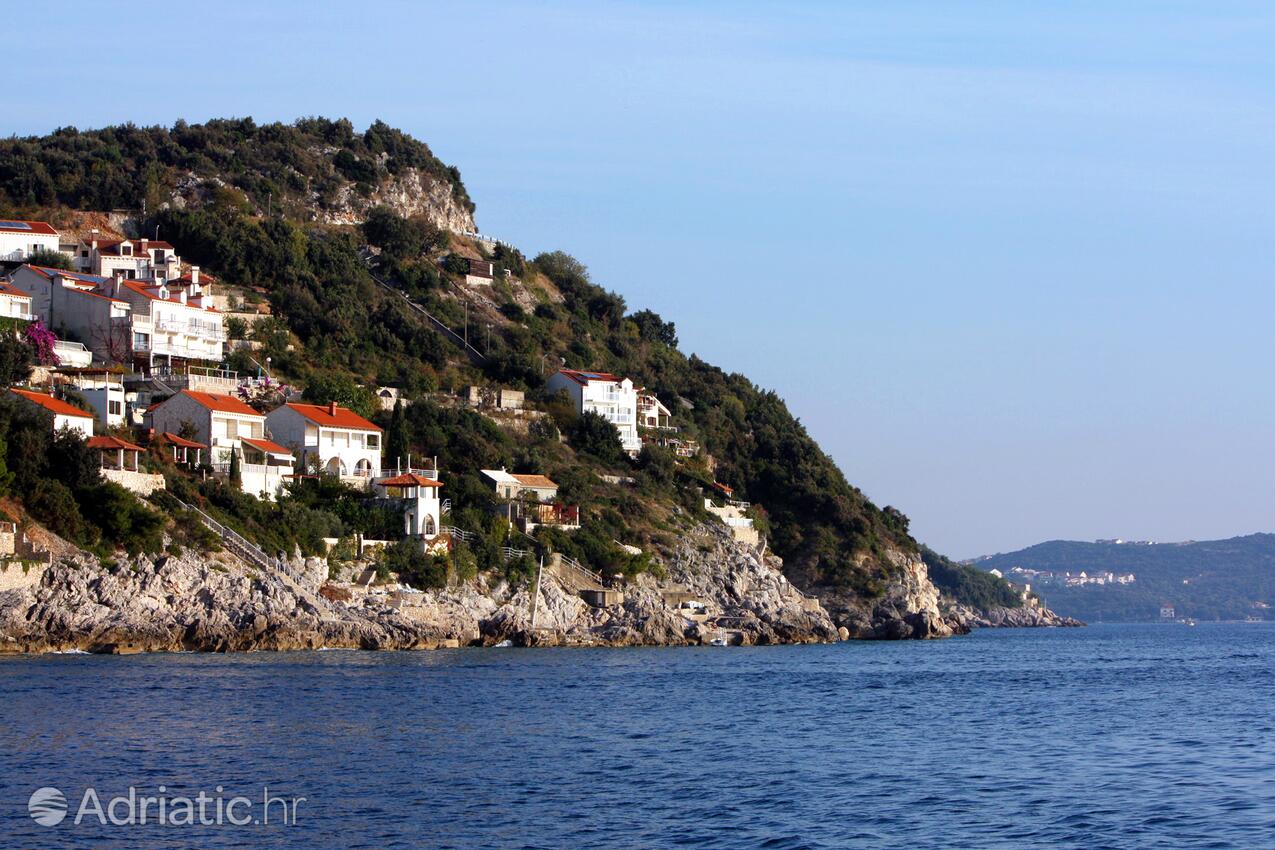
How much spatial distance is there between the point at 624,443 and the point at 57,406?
34.5 m

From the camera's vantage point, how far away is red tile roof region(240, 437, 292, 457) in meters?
64.3

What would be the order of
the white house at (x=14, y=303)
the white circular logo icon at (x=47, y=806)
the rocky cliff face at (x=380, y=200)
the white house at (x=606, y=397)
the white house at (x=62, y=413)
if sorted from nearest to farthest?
the white circular logo icon at (x=47, y=806) < the white house at (x=62, y=413) < the white house at (x=14, y=303) < the white house at (x=606, y=397) < the rocky cliff face at (x=380, y=200)

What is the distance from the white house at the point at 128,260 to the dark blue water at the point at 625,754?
38.4m

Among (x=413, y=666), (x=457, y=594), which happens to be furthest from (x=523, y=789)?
→ (x=457, y=594)

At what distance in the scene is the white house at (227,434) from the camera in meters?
62.7

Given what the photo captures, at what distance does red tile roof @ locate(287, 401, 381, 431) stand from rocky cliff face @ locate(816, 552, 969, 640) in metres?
27.5

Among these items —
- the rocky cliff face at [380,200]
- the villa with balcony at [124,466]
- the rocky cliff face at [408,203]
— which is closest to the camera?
the villa with balcony at [124,466]

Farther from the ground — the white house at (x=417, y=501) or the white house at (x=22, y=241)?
the white house at (x=22, y=241)

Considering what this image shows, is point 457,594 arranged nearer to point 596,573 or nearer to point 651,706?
point 596,573

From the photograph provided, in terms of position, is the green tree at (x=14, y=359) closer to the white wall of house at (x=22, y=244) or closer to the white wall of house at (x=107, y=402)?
the white wall of house at (x=107, y=402)

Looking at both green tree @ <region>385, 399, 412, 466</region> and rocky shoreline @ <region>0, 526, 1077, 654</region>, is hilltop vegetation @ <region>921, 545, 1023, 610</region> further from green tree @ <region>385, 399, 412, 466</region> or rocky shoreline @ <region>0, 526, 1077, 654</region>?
green tree @ <region>385, 399, 412, 466</region>

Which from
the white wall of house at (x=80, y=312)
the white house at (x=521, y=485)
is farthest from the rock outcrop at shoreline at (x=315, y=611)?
the white wall of house at (x=80, y=312)

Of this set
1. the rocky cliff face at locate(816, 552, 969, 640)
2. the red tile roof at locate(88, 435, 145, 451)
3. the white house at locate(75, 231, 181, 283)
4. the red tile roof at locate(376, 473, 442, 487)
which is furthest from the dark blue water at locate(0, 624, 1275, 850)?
the white house at locate(75, 231, 181, 283)

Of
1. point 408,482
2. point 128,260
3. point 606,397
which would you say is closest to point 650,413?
point 606,397
